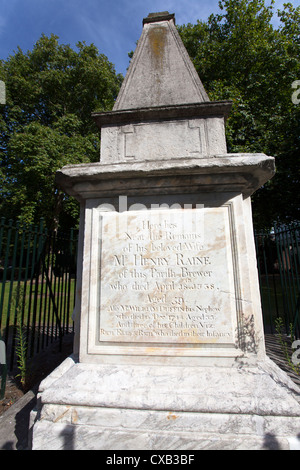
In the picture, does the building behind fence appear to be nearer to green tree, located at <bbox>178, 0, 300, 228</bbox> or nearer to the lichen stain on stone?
the lichen stain on stone

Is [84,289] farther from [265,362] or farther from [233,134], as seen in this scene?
[233,134]

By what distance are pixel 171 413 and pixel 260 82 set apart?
43.7 feet

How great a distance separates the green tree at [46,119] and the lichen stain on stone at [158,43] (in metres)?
10.4

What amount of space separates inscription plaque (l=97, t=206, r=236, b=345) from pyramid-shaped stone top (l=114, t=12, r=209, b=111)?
4.71 ft

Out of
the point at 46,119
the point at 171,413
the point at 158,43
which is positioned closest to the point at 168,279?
the point at 171,413

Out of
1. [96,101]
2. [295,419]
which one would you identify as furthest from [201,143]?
[96,101]

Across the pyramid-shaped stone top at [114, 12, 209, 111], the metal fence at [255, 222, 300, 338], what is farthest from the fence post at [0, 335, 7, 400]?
the metal fence at [255, 222, 300, 338]

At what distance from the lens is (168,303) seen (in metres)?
2.34

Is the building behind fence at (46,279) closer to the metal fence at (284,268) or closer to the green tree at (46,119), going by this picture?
the metal fence at (284,268)

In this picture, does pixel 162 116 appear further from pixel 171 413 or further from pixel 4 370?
pixel 4 370

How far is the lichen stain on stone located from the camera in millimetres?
3164

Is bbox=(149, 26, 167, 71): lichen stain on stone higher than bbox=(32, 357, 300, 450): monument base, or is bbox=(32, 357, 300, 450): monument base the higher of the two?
bbox=(149, 26, 167, 71): lichen stain on stone

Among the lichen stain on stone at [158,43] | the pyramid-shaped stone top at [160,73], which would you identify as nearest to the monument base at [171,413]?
the pyramid-shaped stone top at [160,73]

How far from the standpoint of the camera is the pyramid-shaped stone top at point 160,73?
9.68ft
